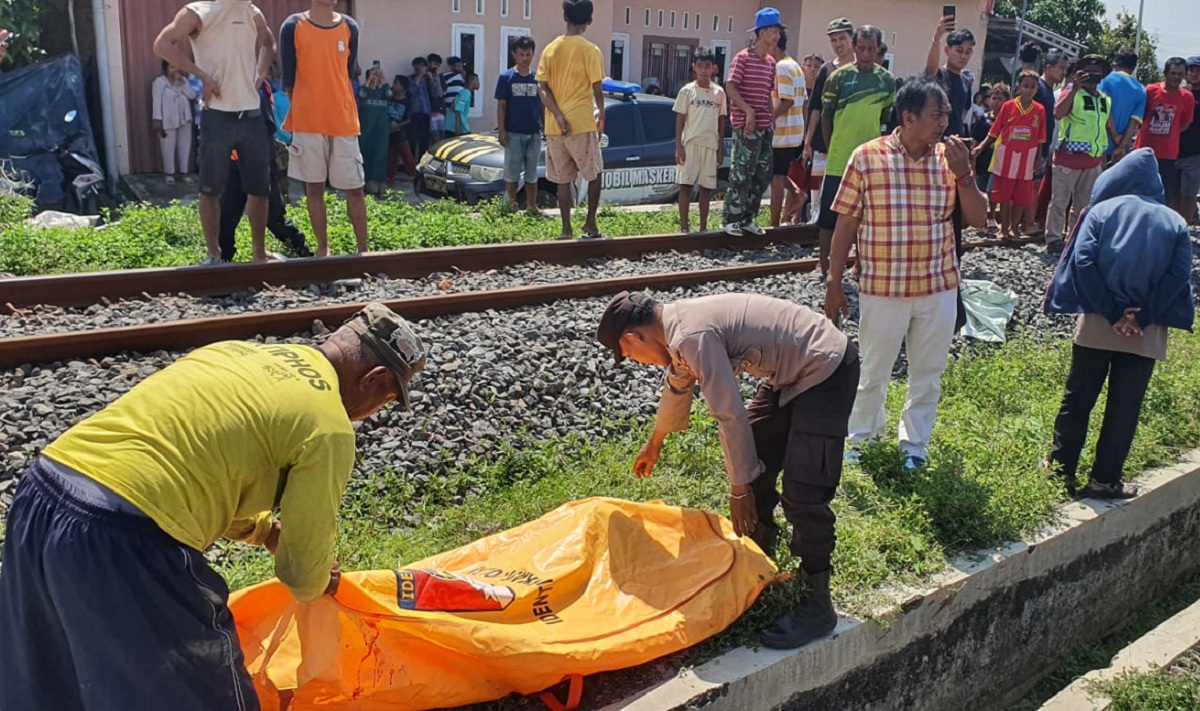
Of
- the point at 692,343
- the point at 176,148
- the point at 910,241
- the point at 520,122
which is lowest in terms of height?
the point at 176,148

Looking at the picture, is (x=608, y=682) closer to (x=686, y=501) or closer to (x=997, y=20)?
(x=686, y=501)

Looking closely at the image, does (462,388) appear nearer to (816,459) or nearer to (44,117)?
(816,459)

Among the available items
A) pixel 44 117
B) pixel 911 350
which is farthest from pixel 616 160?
pixel 911 350

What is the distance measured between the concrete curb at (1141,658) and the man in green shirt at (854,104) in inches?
170

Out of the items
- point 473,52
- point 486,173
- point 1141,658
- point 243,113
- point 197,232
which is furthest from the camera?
point 473,52

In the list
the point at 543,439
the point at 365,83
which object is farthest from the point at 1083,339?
the point at 365,83

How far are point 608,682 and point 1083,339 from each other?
333cm

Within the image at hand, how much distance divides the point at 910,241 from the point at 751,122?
570 centimetres

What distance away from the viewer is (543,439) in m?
5.57

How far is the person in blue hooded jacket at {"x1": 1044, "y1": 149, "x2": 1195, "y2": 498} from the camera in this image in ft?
16.9

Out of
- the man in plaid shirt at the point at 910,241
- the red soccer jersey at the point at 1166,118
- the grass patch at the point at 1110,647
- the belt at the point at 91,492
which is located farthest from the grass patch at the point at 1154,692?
the red soccer jersey at the point at 1166,118

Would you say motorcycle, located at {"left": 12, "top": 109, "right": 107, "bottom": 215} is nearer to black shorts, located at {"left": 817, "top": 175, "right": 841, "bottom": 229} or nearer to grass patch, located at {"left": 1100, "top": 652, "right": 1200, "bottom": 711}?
black shorts, located at {"left": 817, "top": 175, "right": 841, "bottom": 229}

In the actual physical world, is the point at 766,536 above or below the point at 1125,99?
below

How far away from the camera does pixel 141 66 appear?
51.6ft
